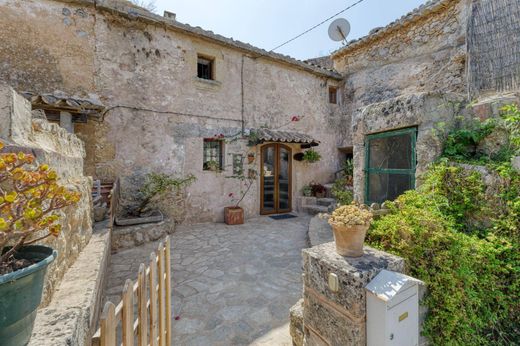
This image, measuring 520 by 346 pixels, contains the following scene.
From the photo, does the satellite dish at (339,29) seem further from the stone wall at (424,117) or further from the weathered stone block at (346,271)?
the weathered stone block at (346,271)

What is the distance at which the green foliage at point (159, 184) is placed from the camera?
5.95 m

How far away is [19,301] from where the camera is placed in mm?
817

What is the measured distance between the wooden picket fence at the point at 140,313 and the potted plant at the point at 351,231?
5.27 ft

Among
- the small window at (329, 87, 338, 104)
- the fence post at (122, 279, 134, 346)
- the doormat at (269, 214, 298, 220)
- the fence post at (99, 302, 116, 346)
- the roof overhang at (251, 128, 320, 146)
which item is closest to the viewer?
the fence post at (99, 302, 116, 346)

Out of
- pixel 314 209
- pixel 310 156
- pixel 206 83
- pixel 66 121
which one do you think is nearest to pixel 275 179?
pixel 310 156

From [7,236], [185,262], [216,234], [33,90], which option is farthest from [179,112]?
[7,236]

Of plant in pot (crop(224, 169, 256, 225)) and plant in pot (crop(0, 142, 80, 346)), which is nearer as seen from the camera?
plant in pot (crop(0, 142, 80, 346))

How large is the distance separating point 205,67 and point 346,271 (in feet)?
Result: 24.9

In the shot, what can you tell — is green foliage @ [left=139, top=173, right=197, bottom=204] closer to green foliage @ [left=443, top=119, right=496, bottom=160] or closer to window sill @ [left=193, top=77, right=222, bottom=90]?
window sill @ [left=193, top=77, right=222, bottom=90]

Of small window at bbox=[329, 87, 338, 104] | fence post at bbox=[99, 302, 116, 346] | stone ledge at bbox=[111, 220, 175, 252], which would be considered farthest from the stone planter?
small window at bbox=[329, 87, 338, 104]

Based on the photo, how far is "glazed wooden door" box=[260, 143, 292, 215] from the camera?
336 inches

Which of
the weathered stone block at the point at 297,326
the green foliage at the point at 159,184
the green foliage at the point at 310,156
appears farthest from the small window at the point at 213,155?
the weathered stone block at the point at 297,326

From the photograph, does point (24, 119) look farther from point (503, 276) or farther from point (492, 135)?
point (492, 135)

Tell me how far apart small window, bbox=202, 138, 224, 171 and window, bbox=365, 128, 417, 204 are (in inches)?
187
